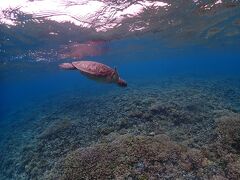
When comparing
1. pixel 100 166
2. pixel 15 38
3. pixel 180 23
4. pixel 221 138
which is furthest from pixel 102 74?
pixel 180 23

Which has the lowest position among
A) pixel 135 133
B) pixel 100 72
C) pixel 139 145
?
pixel 135 133

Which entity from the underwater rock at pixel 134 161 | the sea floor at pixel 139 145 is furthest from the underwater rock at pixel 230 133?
the underwater rock at pixel 134 161

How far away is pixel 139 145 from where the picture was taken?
9.83 m

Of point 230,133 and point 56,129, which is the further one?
point 56,129

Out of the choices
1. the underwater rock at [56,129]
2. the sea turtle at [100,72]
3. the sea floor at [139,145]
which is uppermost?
the sea turtle at [100,72]

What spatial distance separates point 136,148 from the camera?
9641mm

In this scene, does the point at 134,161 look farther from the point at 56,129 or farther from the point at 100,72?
the point at 56,129

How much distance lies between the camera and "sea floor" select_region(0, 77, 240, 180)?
344 inches

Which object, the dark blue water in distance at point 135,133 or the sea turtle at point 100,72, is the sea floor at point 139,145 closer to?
the dark blue water in distance at point 135,133

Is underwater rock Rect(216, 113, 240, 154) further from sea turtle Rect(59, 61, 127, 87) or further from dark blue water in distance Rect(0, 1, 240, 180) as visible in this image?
sea turtle Rect(59, 61, 127, 87)

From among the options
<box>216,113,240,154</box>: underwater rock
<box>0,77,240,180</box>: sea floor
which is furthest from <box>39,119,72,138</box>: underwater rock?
<box>216,113,240,154</box>: underwater rock

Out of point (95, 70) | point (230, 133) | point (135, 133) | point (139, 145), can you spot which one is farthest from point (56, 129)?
point (95, 70)

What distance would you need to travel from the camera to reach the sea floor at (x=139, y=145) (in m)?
8.74

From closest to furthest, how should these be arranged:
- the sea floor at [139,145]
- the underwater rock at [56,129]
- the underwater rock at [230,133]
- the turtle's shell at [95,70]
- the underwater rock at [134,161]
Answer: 1. the turtle's shell at [95,70]
2. the underwater rock at [134,161]
3. the sea floor at [139,145]
4. the underwater rock at [230,133]
5. the underwater rock at [56,129]
